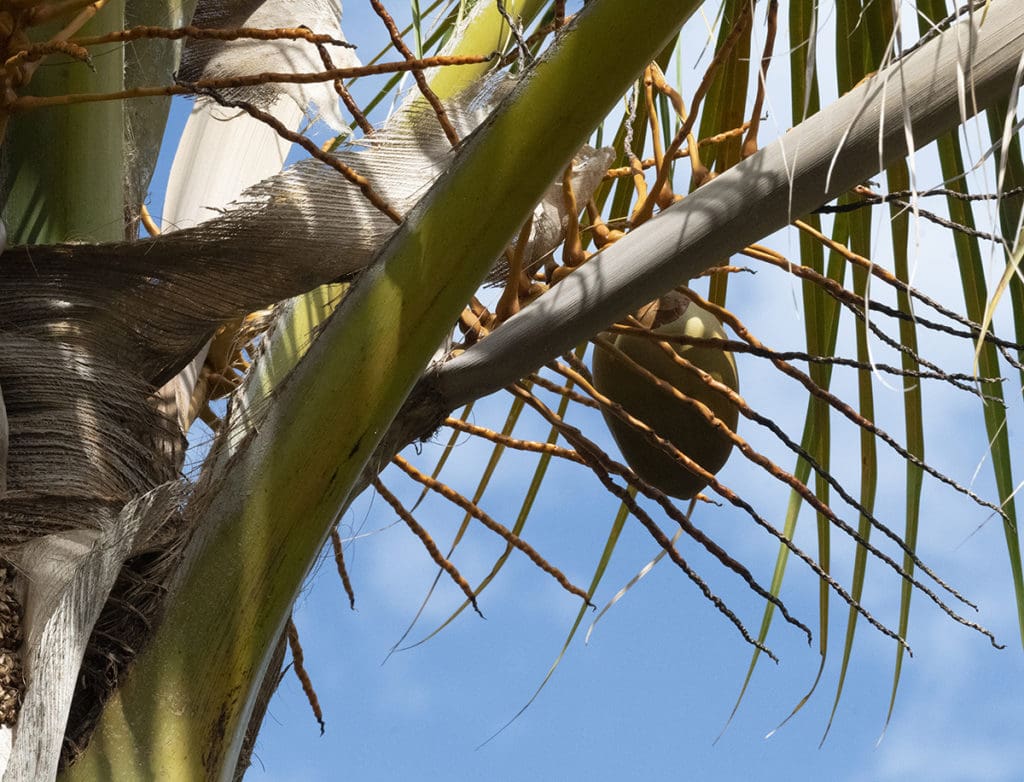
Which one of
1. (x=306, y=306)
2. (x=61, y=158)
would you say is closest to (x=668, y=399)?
(x=306, y=306)

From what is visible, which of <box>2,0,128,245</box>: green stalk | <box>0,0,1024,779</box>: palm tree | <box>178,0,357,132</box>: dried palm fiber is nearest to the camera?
<box>0,0,1024,779</box>: palm tree

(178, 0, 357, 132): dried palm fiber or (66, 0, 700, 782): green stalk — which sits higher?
(178, 0, 357, 132): dried palm fiber

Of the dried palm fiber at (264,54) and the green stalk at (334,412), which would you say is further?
the dried palm fiber at (264,54)

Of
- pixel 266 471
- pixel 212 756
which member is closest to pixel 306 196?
pixel 266 471

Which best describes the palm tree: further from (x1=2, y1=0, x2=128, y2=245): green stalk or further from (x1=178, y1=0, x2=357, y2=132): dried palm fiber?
(x1=178, y1=0, x2=357, y2=132): dried palm fiber

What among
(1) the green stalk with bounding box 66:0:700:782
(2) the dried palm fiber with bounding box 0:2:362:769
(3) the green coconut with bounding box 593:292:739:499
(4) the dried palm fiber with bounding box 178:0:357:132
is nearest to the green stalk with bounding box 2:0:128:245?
(2) the dried palm fiber with bounding box 0:2:362:769

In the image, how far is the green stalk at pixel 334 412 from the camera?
956 millimetres

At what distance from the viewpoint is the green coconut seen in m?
1.46

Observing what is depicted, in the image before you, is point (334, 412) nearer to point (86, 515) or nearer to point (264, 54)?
point (86, 515)

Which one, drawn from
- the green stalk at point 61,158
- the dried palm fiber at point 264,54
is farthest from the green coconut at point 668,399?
the green stalk at point 61,158

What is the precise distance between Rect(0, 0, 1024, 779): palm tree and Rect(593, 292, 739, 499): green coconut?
14 cm

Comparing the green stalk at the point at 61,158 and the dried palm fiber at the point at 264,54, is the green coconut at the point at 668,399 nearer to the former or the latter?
the dried palm fiber at the point at 264,54

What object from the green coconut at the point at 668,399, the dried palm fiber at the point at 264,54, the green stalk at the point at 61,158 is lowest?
the green coconut at the point at 668,399

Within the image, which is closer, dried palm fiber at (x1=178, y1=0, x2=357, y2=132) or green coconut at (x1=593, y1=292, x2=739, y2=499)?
green coconut at (x1=593, y1=292, x2=739, y2=499)
